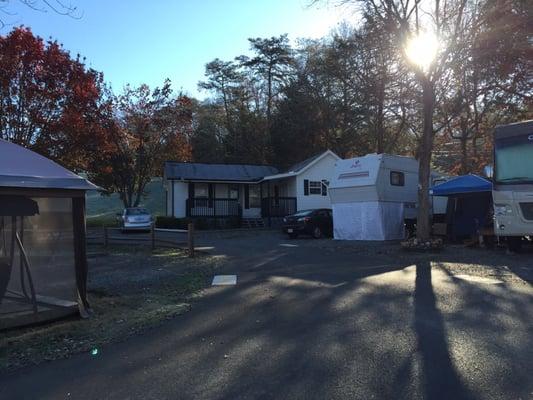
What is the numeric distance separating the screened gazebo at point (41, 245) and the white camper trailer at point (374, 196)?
14.9 meters

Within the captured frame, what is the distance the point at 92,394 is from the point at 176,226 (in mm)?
27209

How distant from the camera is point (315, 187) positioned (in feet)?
115

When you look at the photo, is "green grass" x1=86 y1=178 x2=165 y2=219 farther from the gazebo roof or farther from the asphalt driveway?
the asphalt driveway

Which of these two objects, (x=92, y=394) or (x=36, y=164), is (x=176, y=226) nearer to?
(x=36, y=164)

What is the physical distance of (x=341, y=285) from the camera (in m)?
10.6

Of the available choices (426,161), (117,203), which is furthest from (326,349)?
(117,203)

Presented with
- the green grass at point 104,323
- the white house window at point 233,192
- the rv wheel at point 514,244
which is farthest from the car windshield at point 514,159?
the white house window at point 233,192

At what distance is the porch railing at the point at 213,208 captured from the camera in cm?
3450

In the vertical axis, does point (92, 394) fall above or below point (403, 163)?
below

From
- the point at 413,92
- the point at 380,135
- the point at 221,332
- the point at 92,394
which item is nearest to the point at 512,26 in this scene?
the point at 413,92

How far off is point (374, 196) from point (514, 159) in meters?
7.95

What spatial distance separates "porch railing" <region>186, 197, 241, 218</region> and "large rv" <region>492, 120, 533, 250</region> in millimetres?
22342

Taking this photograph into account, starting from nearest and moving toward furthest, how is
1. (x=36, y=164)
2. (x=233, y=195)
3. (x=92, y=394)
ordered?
(x=92, y=394)
(x=36, y=164)
(x=233, y=195)

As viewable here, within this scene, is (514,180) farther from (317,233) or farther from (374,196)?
(317,233)
